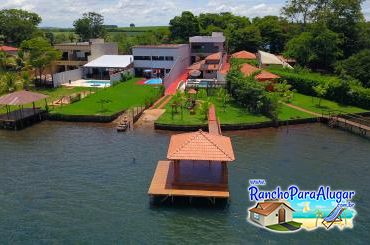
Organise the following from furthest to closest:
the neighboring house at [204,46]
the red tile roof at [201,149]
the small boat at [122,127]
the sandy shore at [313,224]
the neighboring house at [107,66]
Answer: the neighboring house at [204,46]
the neighboring house at [107,66]
the small boat at [122,127]
the red tile roof at [201,149]
the sandy shore at [313,224]

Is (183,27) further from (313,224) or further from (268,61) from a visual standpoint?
(313,224)

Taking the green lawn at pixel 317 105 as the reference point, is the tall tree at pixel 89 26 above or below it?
above

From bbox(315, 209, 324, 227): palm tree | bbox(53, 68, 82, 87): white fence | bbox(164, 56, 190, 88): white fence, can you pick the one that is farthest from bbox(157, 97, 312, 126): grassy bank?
bbox(53, 68, 82, 87): white fence

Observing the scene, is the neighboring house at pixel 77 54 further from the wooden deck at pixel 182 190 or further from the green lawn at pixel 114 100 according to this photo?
the wooden deck at pixel 182 190

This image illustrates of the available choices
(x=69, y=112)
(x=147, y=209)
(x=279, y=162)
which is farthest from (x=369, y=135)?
(x=69, y=112)

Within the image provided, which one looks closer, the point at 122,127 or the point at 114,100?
the point at 122,127

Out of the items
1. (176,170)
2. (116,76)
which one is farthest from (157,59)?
(176,170)

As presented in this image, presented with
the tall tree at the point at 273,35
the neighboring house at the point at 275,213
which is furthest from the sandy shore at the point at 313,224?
the tall tree at the point at 273,35

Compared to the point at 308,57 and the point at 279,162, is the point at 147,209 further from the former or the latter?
the point at 308,57
